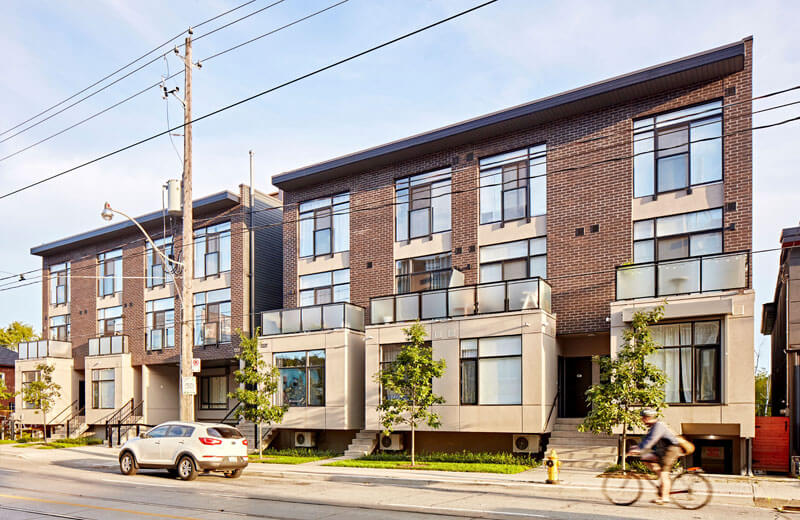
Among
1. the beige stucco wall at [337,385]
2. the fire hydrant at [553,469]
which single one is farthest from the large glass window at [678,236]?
the beige stucco wall at [337,385]

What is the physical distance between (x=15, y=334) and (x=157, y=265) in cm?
3448

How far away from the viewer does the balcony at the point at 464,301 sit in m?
21.2

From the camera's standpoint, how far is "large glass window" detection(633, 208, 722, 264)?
65.1ft

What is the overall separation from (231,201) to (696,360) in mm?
21157

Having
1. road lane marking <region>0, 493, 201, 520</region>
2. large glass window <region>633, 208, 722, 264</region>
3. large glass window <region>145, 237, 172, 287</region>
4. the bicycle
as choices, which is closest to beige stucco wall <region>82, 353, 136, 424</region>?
large glass window <region>145, 237, 172, 287</region>

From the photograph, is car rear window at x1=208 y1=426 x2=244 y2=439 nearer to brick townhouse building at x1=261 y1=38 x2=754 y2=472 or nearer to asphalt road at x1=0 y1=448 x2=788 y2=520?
asphalt road at x1=0 y1=448 x2=788 y2=520

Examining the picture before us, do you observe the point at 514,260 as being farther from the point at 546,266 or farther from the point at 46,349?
the point at 46,349

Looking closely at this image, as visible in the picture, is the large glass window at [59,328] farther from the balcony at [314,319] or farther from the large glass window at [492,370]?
the large glass window at [492,370]

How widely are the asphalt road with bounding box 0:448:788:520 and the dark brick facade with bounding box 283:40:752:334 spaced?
8204 mm

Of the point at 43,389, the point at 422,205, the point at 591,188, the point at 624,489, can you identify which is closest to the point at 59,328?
the point at 43,389

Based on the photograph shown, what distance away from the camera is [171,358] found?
111 feet

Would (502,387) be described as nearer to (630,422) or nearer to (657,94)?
(630,422)

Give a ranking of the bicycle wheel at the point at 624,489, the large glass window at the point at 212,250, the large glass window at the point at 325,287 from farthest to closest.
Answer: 1. the large glass window at the point at 212,250
2. the large glass window at the point at 325,287
3. the bicycle wheel at the point at 624,489

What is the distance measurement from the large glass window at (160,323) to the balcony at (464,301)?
47.3ft
